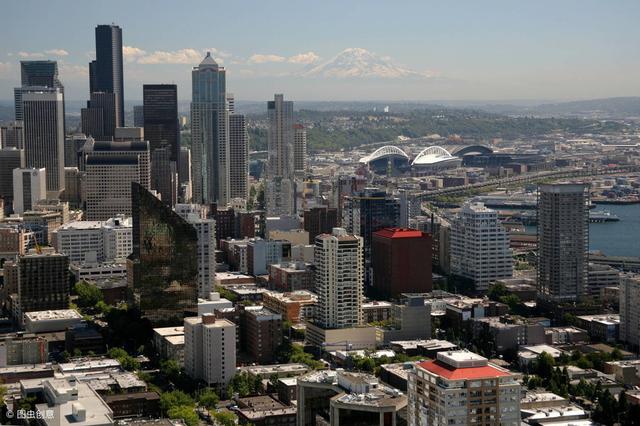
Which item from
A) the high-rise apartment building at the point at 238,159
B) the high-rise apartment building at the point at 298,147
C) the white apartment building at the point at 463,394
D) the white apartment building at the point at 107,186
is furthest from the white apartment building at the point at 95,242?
the high-rise apartment building at the point at 298,147

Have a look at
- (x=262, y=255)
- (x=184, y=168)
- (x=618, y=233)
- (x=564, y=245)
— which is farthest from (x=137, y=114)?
(x=564, y=245)

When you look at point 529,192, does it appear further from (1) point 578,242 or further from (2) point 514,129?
(2) point 514,129

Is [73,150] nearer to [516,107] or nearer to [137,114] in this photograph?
[137,114]

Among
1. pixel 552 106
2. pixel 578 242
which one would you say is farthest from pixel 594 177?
pixel 552 106

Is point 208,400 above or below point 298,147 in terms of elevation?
below

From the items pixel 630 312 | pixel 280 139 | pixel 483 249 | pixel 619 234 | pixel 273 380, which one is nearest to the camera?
pixel 273 380

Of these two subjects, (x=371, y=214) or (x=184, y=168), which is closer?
(x=371, y=214)
